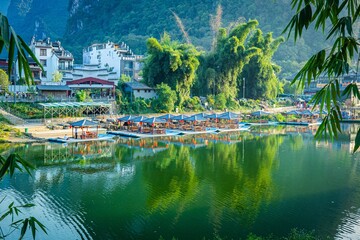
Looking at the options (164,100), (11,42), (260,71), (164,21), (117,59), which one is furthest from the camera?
(164,21)

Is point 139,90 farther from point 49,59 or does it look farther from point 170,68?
point 49,59

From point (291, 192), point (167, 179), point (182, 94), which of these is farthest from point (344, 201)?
point (182, 94)

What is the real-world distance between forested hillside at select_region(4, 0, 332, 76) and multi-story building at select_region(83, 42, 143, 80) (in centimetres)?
2837

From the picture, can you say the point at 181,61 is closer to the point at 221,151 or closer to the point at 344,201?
the point at 221,151

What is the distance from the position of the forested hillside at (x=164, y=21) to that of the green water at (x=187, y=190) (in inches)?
2499

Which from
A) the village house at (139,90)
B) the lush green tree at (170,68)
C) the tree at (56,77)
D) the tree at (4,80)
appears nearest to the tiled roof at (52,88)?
the tree at (4,80)

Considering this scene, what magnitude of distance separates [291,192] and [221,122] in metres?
22.0

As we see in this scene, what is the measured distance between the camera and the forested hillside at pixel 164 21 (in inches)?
3536

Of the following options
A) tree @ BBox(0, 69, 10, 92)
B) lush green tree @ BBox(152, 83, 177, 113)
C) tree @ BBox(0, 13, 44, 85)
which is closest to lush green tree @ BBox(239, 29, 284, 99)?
lush green tree @ BBox(152, 83, 177, 113)

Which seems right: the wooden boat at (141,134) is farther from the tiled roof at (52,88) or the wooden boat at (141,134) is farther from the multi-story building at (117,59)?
the multi-story building at (117,59)

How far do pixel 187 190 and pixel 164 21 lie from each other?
272 ft

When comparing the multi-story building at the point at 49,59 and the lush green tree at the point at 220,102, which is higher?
the multi-story building at the point at 49,59

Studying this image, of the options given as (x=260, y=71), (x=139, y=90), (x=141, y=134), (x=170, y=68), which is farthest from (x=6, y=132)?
(x=260, y=71)

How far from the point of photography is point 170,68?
40.9 meters
